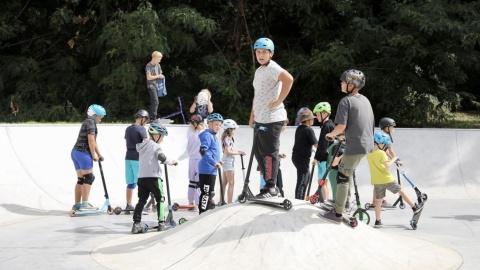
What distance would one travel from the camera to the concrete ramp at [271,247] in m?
6.69

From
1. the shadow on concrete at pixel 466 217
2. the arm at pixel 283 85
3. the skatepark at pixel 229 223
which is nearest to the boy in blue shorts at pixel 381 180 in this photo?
the skatepark at pixel 229 223

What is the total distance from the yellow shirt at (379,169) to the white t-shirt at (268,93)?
2601 millimetres

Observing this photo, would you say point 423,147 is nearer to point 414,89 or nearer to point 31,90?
point 414,89

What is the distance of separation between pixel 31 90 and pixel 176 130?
28.7 ft

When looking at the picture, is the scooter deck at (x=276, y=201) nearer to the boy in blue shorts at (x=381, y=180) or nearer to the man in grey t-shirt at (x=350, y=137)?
the man in grey t-shirt at (x=350, y=137)

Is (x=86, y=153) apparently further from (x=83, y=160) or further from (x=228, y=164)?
(x=228, y=164)

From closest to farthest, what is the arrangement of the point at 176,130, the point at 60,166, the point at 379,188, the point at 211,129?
the point at 379,188 → the point at 211,129 → the point at 60,166 → the point at 176,130

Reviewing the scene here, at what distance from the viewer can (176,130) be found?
14.4 metres

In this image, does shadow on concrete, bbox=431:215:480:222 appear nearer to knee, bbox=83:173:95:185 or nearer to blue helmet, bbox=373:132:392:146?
blue helmet, bbox=373:132:392:146

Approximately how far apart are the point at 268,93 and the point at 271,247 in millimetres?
1961

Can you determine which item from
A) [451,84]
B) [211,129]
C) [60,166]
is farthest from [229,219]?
[451,84]

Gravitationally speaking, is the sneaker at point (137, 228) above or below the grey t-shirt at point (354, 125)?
below

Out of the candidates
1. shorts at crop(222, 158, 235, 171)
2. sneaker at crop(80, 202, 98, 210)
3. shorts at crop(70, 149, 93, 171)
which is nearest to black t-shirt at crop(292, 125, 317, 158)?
shorts at crop(222, 158, 235, 171)

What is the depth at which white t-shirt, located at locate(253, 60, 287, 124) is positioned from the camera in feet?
25.3
